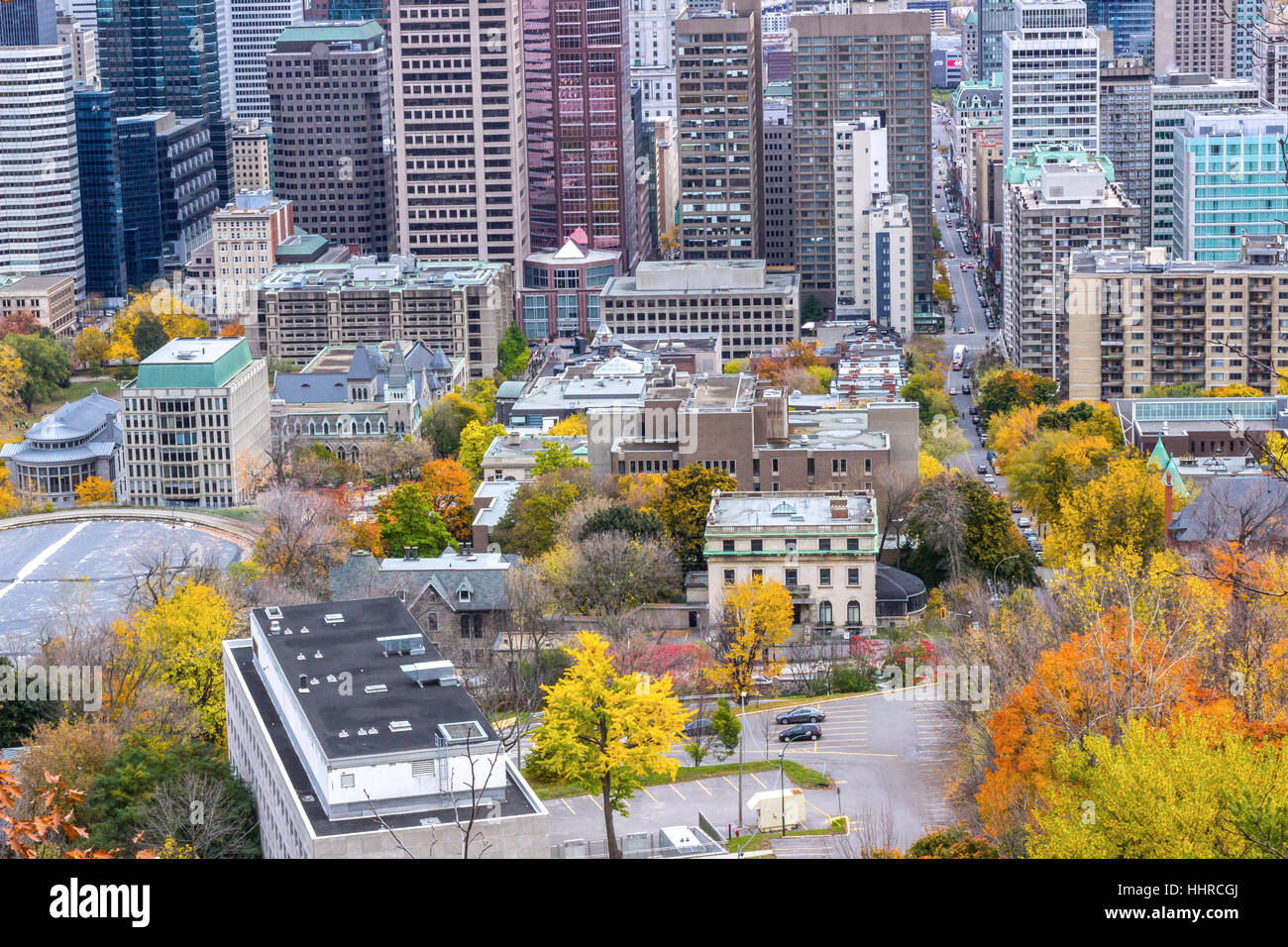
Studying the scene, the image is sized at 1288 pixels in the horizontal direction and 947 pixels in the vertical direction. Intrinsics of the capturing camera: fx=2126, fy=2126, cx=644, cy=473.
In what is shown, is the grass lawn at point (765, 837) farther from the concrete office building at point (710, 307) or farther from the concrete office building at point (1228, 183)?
the concrete office building at point (1228, 183)

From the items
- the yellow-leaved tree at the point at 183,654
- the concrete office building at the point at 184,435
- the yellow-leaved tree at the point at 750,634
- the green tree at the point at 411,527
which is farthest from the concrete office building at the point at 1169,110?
the yellow-leaved tree at the point at 183,654

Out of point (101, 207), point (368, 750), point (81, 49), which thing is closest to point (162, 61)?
point (81, 49)

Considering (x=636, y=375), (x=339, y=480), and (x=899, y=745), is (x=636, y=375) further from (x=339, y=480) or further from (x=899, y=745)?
(x=899, y=745)

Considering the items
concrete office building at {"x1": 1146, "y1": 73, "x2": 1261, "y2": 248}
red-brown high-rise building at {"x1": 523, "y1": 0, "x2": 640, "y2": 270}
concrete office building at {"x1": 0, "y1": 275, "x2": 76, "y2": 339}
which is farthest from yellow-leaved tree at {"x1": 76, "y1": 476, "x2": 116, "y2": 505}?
concrete office building at {"x1": 1146, "y1": 73, "x2": 1261, "y2": 248}

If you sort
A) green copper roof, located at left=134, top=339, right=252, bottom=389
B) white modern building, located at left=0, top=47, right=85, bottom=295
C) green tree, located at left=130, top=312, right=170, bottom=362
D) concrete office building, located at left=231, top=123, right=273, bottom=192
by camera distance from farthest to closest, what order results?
concrete office building, located at left=231, top=123, right=273, bottom=192 → white modern building, located at left=0, top=47, right=85, bottom=295 → green tree, located at left=130, top=312, right=170, bottom=362 → green copper roof, located at left=134, top=339, right=252, bottom=389

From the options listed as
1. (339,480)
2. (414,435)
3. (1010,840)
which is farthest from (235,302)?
(1010,840)

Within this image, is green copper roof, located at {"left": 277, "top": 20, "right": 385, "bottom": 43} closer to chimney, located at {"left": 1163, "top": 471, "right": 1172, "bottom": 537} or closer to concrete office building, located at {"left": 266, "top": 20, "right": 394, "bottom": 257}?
concrete office building, located at {"left": 266, "top": 20, "right": 394, "bottom": 257}
